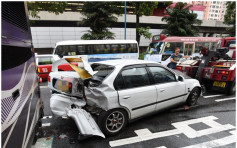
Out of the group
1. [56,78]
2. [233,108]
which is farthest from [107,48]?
[233,108]

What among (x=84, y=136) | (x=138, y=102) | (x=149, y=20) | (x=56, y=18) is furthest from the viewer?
(x=149, y=20)

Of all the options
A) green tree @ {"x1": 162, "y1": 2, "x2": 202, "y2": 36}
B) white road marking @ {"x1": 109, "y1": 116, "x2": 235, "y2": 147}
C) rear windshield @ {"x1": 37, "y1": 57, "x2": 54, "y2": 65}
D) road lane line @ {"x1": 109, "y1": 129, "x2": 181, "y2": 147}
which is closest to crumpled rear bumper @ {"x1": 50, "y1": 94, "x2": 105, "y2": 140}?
road lane line @ {"x1": 109, "y1": 129, "x2": 181, "y2": 147}

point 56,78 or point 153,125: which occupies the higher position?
point 56,78

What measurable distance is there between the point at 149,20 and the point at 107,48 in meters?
14.7

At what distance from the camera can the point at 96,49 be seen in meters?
12.9

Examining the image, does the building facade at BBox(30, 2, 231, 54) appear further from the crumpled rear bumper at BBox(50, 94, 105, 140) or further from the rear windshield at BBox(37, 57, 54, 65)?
the crumpled rear bumper at BBox(50, 94, 105, 140)

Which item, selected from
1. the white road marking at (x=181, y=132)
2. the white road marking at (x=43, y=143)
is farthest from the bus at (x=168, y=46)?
the white road marking at (x=43, y=143)

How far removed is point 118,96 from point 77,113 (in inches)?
39.1

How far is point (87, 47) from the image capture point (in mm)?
12586

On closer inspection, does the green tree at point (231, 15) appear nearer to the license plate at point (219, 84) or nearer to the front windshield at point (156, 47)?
the front windshield at point (156, 47)

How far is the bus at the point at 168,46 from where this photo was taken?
36.4ft

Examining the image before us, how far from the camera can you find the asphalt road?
2.94m

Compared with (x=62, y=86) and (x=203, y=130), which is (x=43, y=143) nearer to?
(x=62, y=86)

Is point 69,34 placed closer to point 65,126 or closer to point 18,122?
point 65,126
